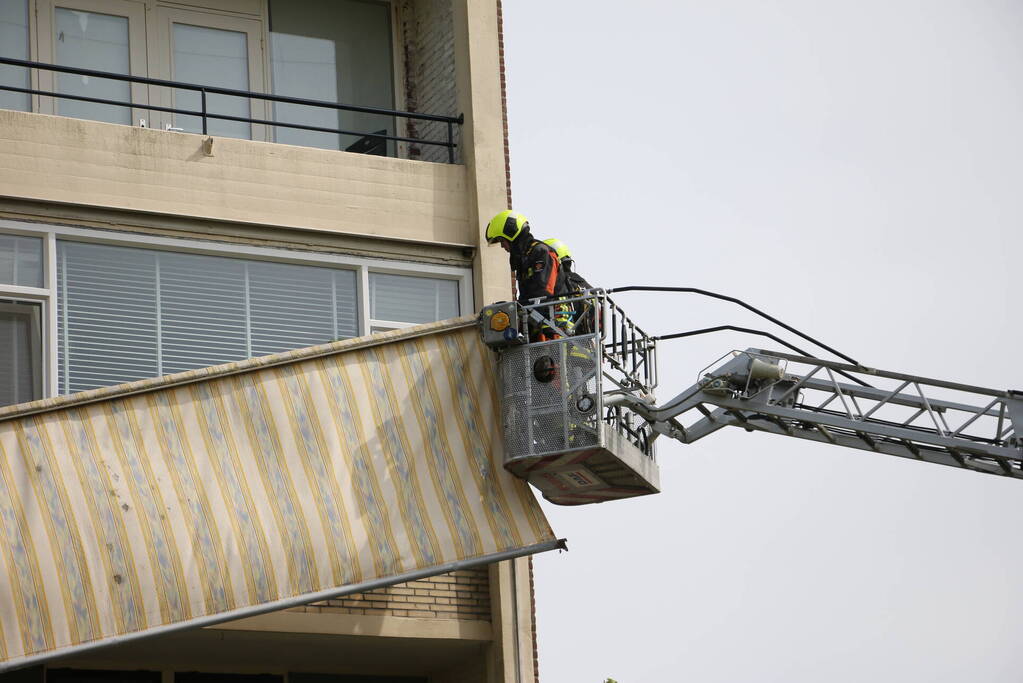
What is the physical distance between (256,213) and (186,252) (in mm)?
867

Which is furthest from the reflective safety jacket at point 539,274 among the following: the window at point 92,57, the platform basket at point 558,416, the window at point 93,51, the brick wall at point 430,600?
the window at point 92,57

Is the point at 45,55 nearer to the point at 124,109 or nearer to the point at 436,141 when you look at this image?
the point at 124,109

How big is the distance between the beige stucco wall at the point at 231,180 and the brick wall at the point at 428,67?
109cm

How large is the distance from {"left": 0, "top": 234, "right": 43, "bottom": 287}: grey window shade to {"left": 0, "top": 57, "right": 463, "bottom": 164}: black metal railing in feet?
6.04

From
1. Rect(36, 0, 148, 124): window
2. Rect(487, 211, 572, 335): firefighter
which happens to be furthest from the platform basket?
Rect(36, 0, 148, 124): window

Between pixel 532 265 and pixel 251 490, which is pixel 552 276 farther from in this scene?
pixel 251 490

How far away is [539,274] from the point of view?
1764cm

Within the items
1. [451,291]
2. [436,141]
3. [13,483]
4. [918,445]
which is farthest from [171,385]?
[918,445]

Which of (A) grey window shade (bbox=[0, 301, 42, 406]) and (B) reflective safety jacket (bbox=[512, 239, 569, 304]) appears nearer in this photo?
(B) reflective safety jacket (bbox=[512, 239, 569, 304])

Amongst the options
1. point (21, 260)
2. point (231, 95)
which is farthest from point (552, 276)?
point (231, 95)

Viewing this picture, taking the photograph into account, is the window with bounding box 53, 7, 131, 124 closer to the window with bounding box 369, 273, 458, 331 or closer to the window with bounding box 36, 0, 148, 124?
the window with bounding box 36, 0, 148, 124

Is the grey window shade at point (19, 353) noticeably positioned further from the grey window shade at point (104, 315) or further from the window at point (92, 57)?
the window at point (92, 57)

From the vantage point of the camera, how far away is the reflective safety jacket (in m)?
17.6

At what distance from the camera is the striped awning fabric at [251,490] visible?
52.3ft
